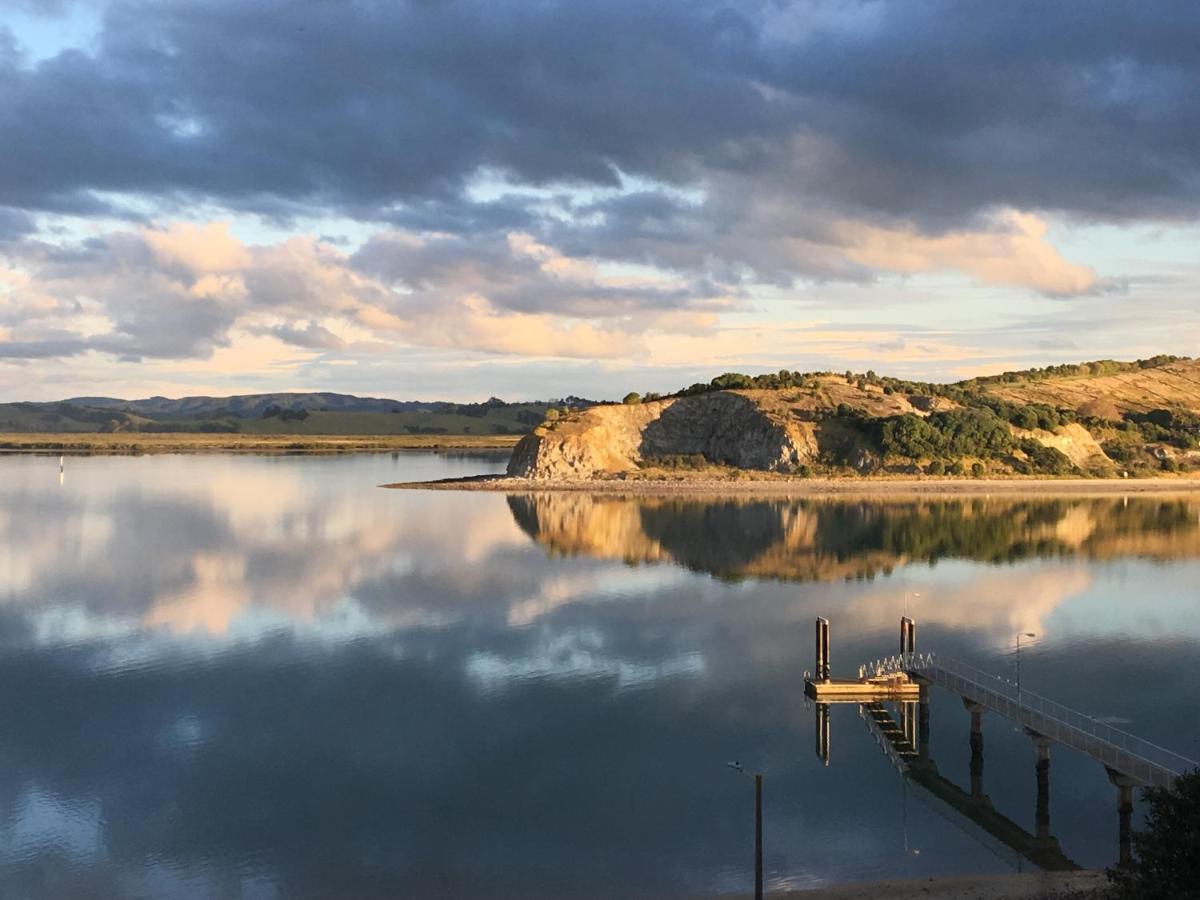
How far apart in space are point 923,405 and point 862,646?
→ 449 feet

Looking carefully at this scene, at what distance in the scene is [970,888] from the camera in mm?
27422

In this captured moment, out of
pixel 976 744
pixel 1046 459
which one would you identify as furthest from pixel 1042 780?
pixel 1046 459

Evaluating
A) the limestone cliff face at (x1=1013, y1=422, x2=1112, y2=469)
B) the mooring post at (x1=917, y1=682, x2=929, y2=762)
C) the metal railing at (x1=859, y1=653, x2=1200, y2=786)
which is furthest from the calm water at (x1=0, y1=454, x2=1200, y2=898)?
the limestone cliff face at (x1=1013, y1=422, x2=1112, y2=469)

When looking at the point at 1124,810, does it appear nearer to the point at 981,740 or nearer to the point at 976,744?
the point at 976,744

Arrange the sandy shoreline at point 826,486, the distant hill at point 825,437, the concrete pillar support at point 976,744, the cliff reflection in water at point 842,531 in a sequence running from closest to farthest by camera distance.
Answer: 1. the concrete pillar support at point 976,744
2. the cliff reflection in water at point 842,531
3. the sandy shoreline at point 826,486
4. the distant hill at point 825,437

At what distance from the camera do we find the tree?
854 inches

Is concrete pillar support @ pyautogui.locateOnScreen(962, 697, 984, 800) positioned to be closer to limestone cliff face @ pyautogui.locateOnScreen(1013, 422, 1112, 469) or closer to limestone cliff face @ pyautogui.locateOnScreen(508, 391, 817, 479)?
limestone cliff face @ pyautogui.locateOnScreen(508, 391, 817, 479)

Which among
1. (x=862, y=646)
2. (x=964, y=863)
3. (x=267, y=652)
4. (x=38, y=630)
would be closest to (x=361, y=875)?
(x=964, y=863)

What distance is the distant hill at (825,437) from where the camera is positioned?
167125 millimetres

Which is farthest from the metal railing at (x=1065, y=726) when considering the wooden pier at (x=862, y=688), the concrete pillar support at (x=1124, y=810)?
the wooden pier at (x=862, y=688)

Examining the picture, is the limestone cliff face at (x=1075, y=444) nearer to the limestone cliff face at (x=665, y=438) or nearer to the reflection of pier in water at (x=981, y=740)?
the limestone cliff face at (x=665, y=438)

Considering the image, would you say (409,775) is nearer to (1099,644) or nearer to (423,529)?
(1099,644)

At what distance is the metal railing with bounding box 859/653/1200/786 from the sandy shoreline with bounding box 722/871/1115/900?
3872mm

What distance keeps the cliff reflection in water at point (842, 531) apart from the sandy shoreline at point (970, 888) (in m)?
49.5
